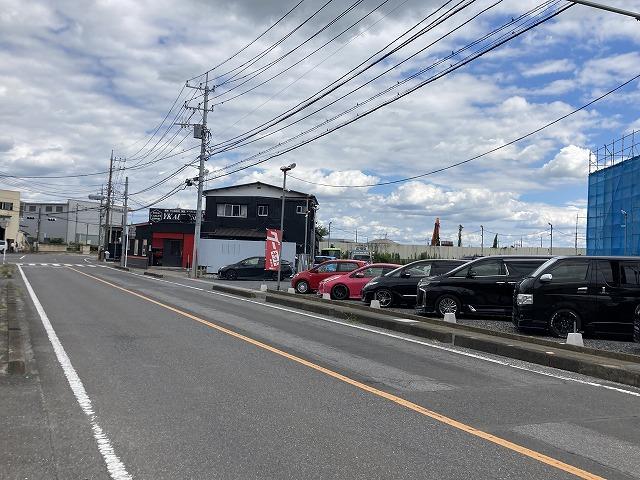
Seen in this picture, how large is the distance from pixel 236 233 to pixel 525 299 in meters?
44.5

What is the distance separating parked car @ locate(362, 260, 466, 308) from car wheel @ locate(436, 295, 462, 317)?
2592mm

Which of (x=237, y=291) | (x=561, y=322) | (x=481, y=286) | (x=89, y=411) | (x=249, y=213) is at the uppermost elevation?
(x=249, y=213)

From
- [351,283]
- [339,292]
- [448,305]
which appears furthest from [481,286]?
[339,292]

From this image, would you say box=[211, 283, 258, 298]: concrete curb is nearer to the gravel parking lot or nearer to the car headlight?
the gravel parking lot

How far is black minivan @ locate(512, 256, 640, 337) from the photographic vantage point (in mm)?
12336

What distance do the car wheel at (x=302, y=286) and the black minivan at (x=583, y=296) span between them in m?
14.9

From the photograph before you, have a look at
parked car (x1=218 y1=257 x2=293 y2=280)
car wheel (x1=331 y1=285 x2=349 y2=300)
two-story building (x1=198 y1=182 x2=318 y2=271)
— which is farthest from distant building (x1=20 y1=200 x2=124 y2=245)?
car wheel (x1=331 y1=285 x2=349 y2=300)

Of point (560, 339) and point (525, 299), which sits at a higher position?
point (525, 299)

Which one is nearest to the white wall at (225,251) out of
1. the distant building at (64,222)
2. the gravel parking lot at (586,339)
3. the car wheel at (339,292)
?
the car wheel at (339,292)

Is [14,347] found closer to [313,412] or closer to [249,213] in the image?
[313,412]

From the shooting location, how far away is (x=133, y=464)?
4809mm

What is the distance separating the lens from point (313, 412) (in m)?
6.51

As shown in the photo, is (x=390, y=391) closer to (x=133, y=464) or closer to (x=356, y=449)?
(x=356, y=449)

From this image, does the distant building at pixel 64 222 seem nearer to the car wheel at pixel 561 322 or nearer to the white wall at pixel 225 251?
the white wall at pixel 225 251
